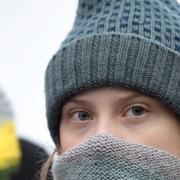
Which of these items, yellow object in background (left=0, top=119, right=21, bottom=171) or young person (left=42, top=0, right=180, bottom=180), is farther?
yellow object in background (left=0, top=119, right=21, bottom=171)

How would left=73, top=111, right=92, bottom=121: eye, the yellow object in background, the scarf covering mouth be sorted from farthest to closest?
the yellow object in background → left=73, top=111, right=92, bottom=121: eye → the scarf covering mouth

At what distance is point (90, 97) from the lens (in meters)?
2.50

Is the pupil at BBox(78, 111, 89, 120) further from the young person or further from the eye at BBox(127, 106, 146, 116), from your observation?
the eye at BBox(127, 106, 146, 116)

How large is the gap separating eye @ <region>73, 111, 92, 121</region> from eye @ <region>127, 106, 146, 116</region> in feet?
0.38

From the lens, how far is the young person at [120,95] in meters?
2.43

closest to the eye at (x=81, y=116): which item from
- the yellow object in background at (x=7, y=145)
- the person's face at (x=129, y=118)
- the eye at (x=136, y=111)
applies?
the person's face at (x=129, y=118)

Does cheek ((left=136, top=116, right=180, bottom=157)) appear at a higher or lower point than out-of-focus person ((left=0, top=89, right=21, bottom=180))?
lower

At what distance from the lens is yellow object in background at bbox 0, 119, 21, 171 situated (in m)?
3.65

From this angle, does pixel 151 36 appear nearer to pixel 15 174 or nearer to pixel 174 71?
pixel 174 71

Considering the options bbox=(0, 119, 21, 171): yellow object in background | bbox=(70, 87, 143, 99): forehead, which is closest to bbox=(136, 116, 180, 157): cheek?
bbox=(70, 87, 143, 99): forehead

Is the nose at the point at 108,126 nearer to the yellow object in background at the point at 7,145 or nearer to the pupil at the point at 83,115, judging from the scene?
the pupil at the point at 83,115

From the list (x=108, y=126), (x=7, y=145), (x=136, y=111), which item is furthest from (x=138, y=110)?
(x=7, y=145)

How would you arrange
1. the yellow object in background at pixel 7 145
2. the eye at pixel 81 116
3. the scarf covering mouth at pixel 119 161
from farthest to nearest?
the yellow object in background at pixel 7 145, the eye at pixel 81 116, the scarf covering mouth at pixel 119 161

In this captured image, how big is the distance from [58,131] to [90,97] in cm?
28
